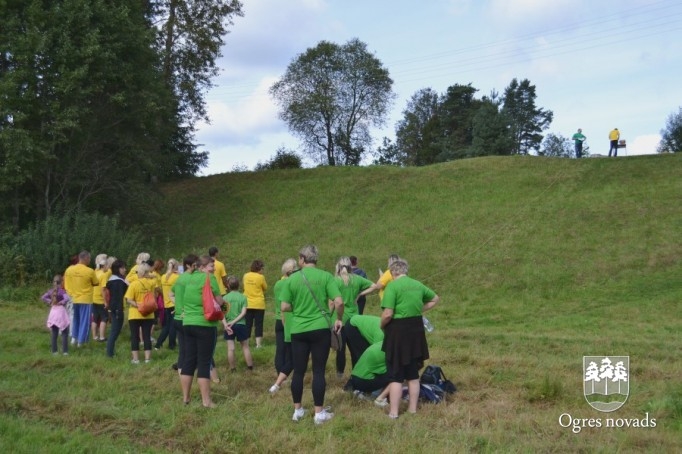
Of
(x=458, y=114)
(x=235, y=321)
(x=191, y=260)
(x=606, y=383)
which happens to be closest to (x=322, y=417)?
(x=191, y=260)

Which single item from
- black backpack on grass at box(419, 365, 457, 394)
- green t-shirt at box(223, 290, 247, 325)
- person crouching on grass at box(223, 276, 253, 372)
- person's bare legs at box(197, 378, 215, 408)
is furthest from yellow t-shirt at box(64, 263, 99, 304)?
black backpack on grass at box(419, 365, 457, 394)

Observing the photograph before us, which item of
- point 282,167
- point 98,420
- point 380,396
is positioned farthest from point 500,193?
point 98,420

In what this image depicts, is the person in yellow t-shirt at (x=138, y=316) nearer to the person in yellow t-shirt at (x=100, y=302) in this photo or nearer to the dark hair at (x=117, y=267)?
the dark hair at (x=117, y=267)

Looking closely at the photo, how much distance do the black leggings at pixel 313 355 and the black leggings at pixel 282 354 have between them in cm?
125

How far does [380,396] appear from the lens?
24.7ft

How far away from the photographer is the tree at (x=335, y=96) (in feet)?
156

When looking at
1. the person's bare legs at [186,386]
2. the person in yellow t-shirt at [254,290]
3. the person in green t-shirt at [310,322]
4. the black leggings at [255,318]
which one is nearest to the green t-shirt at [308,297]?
the person in green t-shirt at [310,322]

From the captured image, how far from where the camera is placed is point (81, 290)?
11109 millimetres

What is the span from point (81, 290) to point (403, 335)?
22.8ft

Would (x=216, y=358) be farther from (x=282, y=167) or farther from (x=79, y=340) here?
Answer: (x=282, y=167)

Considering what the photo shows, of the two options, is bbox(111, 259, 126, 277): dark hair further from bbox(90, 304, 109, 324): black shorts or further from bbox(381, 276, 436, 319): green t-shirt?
bbox(381, 276, 436, 319): green t-shirt

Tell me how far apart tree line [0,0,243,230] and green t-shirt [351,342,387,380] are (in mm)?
16467

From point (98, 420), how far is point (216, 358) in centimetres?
393

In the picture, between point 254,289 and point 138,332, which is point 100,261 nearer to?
point 138,332
